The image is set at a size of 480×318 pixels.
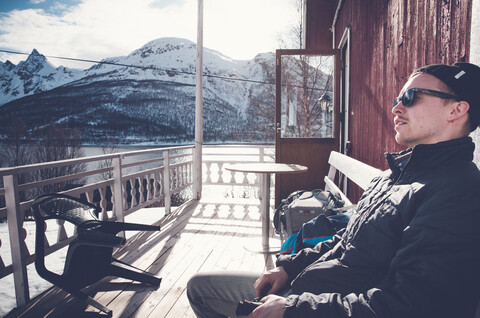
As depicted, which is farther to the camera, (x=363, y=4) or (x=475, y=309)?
(x=363, y=4)

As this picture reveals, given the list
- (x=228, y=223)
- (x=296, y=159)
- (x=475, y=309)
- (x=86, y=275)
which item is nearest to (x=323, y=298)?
(x=475, y=309)

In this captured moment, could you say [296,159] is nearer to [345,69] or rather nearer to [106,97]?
[345,69]

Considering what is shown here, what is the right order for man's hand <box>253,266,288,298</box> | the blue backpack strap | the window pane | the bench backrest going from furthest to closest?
the window pane, the bench backrest, the blue backpack strap, man's hand <box>253,266,288,298</box>

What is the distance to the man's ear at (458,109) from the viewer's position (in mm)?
823

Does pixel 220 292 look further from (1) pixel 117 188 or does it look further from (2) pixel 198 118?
(2) pixel 198 118

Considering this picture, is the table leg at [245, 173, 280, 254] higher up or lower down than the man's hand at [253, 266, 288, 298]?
lower down

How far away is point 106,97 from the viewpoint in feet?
298

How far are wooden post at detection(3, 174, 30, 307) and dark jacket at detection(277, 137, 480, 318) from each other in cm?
198

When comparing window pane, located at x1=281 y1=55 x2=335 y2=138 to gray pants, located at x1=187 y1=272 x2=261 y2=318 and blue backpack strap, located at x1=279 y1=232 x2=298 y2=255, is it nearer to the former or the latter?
blue backpack strap, located at x1=279 y1=232 x2=298 y2=255

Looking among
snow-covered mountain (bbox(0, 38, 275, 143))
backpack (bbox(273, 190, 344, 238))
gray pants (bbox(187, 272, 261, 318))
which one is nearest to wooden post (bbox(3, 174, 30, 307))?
gray pants (bbox(187, 272, 261, 318))

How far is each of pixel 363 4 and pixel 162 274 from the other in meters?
3.00

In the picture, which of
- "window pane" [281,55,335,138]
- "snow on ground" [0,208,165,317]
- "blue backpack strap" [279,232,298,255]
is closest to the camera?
"blue backpack strap" [279,232,298,255]

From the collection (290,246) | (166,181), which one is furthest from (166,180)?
(290,246)

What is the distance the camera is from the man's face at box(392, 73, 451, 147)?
86 cm
